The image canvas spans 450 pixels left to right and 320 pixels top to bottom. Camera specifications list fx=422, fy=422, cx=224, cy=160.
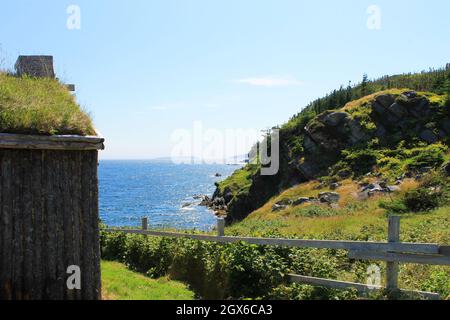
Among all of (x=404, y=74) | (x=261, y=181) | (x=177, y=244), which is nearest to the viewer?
(x=177, y=244)

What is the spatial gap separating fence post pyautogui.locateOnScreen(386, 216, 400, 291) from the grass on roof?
5.56m

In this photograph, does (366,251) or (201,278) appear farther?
(201,278)

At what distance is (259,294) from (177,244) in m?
4.25

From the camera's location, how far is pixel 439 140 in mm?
41156

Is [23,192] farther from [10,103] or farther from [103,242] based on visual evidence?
[103,242]

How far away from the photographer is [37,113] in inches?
288

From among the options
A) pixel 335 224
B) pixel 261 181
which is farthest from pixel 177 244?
pixel 261 181

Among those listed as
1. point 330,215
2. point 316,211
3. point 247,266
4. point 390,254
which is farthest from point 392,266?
point 316,211

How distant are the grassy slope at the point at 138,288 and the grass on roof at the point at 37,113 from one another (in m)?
3.61

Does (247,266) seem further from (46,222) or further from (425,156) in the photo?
(425,156)

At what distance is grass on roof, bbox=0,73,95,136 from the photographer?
705 centimetres

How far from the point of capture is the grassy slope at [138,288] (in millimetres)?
9078

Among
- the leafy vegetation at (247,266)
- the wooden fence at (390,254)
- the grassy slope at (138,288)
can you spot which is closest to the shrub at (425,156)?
the leafy vegetation at (247,266)

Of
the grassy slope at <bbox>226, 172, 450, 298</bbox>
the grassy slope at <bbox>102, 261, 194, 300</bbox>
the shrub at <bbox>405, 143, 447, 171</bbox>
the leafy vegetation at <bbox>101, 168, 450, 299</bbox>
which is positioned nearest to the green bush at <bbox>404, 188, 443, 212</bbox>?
the grassy slope at <bbox>226, 172, 450, 298</bbox>
